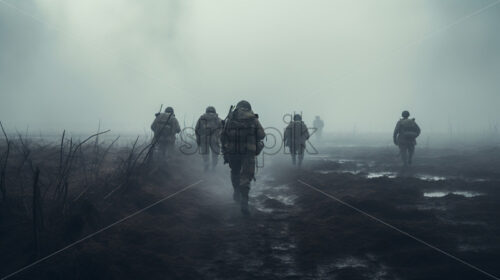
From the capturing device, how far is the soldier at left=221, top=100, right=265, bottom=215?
24.0 feet

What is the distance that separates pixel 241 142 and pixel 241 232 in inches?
99.9

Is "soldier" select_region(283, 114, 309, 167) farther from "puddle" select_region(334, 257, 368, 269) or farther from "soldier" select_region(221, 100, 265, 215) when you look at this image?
"puddle" select_region(334, 257, 368, 269)

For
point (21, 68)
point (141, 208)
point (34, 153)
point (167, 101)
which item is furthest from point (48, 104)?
point (141, 208)

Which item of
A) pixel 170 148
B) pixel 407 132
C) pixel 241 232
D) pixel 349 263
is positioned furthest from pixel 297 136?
pixel 349 263

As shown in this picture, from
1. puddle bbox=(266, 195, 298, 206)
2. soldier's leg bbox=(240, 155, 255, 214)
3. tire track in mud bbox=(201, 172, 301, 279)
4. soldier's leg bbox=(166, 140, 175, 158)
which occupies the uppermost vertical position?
soldier's leg bbox=(166, 140, 175, 158)

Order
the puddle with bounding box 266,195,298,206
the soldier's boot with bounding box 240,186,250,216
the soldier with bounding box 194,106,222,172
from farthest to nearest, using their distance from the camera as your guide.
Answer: the soldier with bounding box 194,106,222,172 → the puddle with bounding box 266,195,298,206 → the soldier's boot with bounding box 240,186,250,216

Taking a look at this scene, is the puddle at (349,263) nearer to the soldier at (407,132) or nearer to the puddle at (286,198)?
the puddle at (286,198)

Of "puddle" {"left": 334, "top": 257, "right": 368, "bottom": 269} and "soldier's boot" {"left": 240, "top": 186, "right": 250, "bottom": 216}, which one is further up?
"soldier's boot" {"left": 240, "top": 186, "right": 250, "bottom": 216}

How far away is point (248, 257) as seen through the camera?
163 inches

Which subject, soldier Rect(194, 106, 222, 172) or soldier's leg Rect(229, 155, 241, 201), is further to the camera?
soldier Rect(194, 106, 222, 172)

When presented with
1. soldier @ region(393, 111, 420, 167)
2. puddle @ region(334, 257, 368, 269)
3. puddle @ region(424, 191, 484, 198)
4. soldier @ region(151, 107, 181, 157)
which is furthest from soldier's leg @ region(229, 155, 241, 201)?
soldier @ region(393, 111, 420, 167)

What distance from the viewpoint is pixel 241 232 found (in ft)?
17.3

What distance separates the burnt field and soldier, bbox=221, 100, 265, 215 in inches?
30.6

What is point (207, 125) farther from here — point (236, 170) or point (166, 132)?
point (236, 170)
